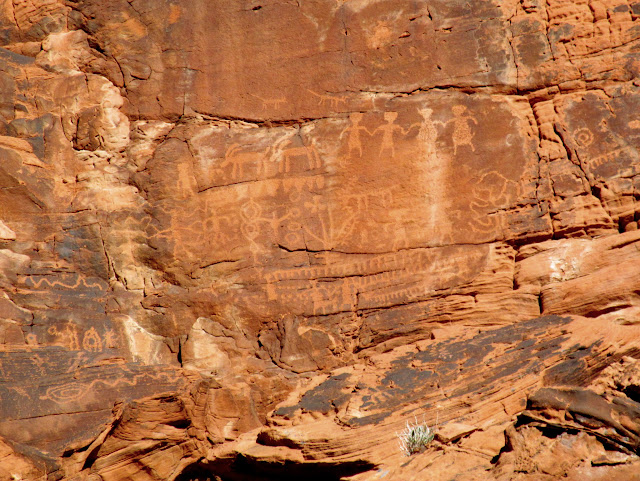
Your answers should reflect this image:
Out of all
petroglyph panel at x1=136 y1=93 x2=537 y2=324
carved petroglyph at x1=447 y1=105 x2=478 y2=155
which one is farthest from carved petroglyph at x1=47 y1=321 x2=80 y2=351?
carved petroglyph at x1=447 y1=105 x2=478 y2=155

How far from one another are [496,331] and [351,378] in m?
1.39

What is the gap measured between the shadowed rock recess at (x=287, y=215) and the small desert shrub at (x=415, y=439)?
35cm

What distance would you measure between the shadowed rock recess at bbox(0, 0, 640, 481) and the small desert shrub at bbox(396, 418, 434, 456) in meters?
0.35

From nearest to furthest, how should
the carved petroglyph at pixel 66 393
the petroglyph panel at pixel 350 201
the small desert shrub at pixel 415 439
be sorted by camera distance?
the small desert shrub at pixel 415 439 → the carved petroglyph at pixel 66 393 → the petroglyph panel at pixel 350 201

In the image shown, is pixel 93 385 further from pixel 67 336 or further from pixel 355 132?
pixel 355 132

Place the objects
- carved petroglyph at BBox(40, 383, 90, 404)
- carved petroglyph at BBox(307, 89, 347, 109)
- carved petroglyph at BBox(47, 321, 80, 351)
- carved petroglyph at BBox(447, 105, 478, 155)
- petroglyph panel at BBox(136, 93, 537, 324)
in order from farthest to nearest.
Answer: carved petroglyph at BBox(307, 89, 347, 109) < carved petroglyph at BBox(447, 105, 478, 155) < petroglyph panel at BBox(136, 93, 537, 324) < carved petroglyph at BBox(47, 321, 80, 351) < carved petroglyph at BBox(40, 383, 90, 404)

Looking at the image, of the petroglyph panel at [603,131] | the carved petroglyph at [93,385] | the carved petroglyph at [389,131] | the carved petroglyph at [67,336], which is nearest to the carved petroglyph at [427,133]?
the carved petroglyph at [389,131]

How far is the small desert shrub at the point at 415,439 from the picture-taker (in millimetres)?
4893

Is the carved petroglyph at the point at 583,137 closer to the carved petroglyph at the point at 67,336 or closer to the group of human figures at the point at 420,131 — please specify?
the group of human figures at the point at 420,131

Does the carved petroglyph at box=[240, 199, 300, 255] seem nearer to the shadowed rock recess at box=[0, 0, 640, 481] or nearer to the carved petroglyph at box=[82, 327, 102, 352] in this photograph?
the shadowed rock recess at box=[0, 0, 640, 481]

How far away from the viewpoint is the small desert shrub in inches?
193

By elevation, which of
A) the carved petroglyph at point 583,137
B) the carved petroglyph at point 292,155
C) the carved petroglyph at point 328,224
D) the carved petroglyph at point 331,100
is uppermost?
the carved petroglyph at point 331,100

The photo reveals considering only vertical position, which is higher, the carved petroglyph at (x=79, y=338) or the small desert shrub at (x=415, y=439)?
the carved petroglyph at (x=79, y=338)

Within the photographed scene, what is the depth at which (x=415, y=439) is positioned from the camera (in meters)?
4.90
